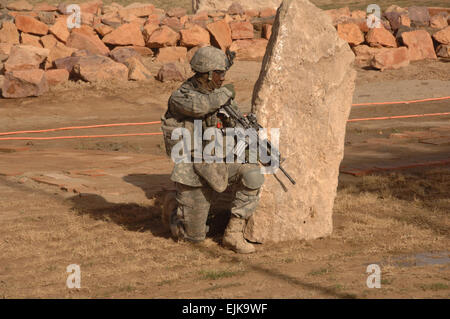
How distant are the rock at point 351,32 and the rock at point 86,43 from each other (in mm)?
6104

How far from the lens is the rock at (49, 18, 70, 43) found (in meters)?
18.2

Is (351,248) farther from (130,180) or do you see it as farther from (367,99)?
(367,99)

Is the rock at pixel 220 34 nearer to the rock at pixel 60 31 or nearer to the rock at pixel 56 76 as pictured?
the rock at pixel 60 31

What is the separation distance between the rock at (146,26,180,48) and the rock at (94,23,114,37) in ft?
→ 3.88

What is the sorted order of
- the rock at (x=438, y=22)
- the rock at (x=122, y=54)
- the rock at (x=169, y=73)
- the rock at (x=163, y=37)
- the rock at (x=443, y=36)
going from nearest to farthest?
the rock at (x=169, y=73), the rock at (x=122, y=54), the rock at (x=163, y=37), the rock at (x=443, y=36), the rock at (x=438, y=22)

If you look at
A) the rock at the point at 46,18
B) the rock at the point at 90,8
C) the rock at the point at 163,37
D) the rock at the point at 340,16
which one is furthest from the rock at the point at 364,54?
the rock at the point at 90,8

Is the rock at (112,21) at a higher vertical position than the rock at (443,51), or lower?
higher

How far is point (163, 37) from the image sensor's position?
18.1 m

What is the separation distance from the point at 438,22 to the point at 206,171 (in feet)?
53.5

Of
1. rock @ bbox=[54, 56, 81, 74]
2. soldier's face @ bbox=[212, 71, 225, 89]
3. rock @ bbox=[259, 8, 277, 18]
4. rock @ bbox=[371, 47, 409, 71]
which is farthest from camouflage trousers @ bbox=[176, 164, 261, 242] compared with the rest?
rock @ bbox=[259, 8, 277, 18]

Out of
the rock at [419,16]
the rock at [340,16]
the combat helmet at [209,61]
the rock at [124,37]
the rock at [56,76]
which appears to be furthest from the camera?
the rock at [419,16]

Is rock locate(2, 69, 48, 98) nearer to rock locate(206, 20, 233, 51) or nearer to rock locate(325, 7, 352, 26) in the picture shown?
rock locate(206, 20, 233, 51)

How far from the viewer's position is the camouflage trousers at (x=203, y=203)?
560cm
